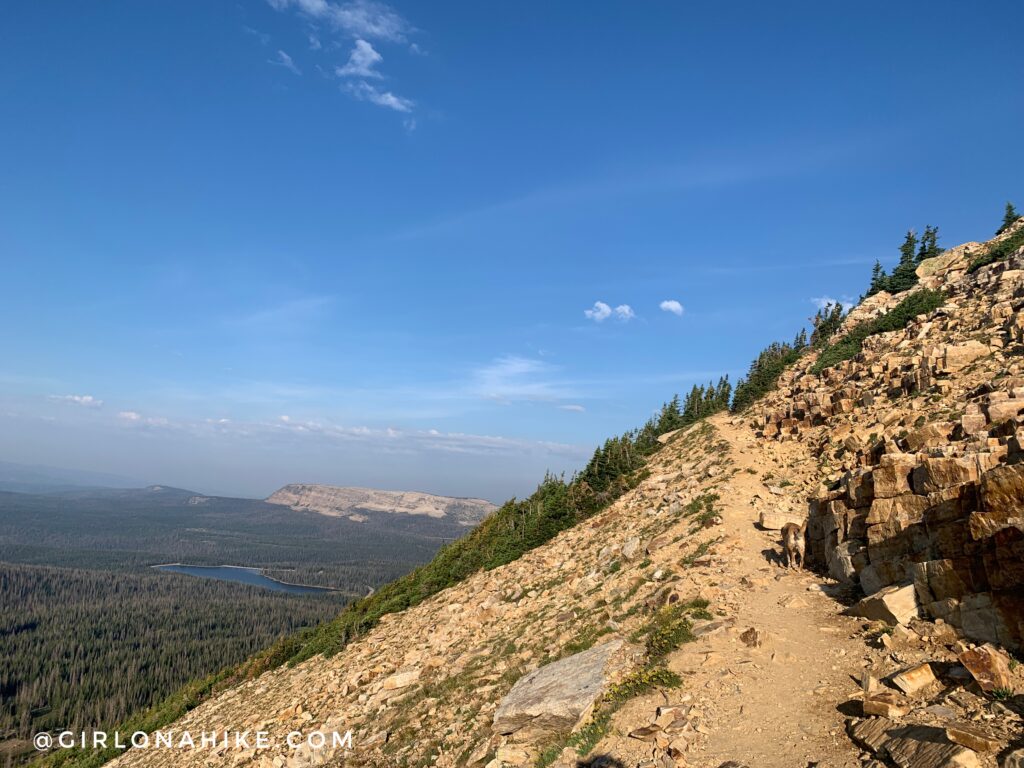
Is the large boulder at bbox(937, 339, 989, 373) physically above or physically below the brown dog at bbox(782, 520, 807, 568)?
above

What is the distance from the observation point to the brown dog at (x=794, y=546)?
18.9 metres

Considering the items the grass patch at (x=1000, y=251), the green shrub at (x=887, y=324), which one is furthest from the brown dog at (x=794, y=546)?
the grass patch at (x=1000, y=251)

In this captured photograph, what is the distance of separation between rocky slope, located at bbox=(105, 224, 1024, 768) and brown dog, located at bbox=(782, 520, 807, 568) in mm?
398

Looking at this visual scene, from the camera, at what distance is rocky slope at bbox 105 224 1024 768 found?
10.0 m

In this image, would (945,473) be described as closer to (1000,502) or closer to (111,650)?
(1000,502)

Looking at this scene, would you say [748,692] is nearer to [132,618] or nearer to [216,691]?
[216,691]

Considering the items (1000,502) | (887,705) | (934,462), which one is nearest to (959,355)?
(934,462)

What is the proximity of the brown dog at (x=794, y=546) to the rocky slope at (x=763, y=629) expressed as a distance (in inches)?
15.7

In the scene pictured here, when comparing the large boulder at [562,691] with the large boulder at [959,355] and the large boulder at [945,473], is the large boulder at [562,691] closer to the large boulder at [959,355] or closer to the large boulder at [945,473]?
the large boulder at [945,473]

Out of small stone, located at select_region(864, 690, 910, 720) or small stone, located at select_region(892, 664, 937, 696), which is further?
small stone, located at select_region(892, 664, 937, 696)

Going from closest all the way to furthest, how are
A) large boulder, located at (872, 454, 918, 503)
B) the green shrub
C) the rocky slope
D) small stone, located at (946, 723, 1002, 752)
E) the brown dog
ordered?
small stone, located at (946, 723, 1002, 752) < the rocky slope < large boulder, located at (872, 454, 918, 503) < the brown dog < the green shrub

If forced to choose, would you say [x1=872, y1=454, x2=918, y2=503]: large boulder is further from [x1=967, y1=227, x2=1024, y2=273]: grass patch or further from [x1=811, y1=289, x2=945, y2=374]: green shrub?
[x1=967, y1=227, x2=1024, y2=273]: grass patch

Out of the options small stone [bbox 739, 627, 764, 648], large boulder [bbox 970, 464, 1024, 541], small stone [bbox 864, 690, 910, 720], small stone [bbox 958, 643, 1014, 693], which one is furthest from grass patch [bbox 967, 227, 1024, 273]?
small stone [bbox 864, 690, 910, 720]

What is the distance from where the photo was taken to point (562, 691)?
14.6m
